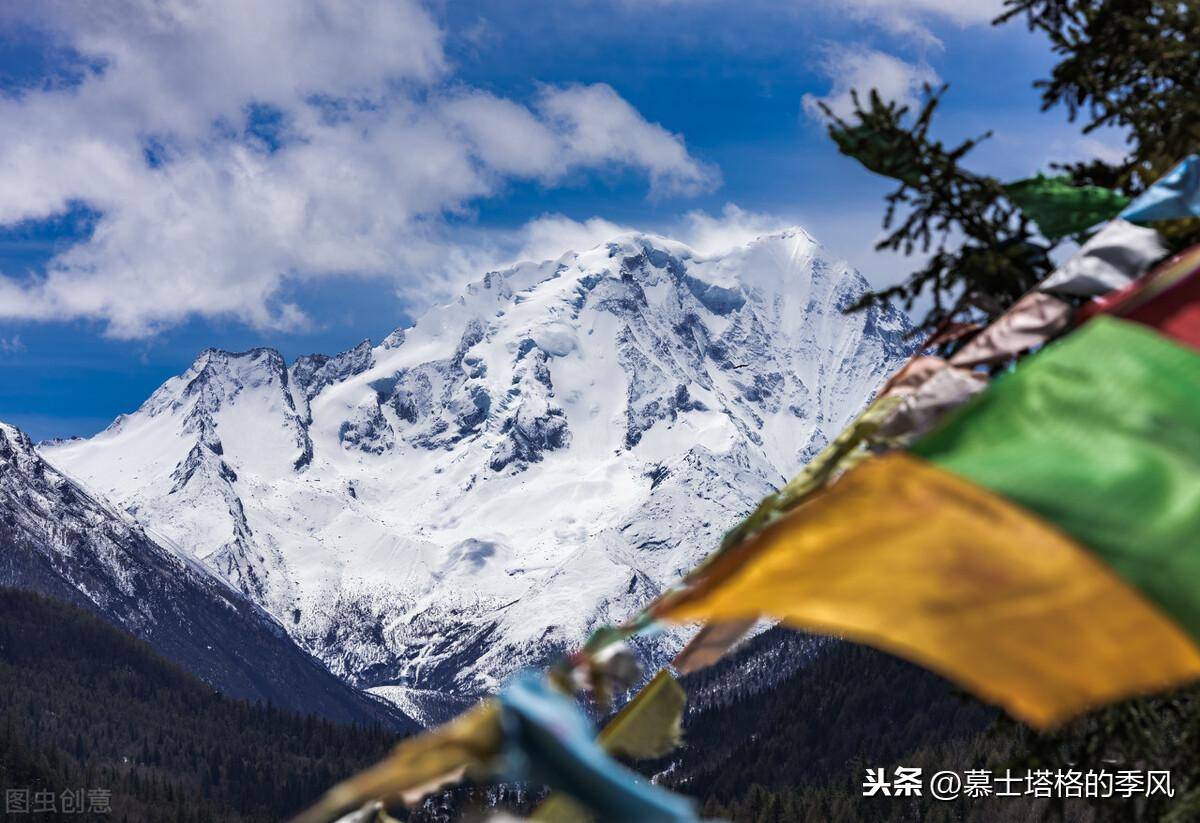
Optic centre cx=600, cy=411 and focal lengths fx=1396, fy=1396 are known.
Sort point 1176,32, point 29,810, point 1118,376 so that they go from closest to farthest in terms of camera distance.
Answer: point 1118,376 → point 1176,32 → point 29,810

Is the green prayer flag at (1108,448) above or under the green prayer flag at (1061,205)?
under

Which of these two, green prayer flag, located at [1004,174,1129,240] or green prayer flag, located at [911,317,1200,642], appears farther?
green prayer flag, located at [1004,174,1129,240]

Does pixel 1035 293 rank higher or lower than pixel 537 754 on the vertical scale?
higher

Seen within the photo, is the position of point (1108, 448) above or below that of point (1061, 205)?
below

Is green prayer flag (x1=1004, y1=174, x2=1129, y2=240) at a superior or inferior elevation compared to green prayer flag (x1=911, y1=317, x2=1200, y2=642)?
superior

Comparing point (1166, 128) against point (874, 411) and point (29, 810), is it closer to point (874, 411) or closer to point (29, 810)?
point (874, 411)

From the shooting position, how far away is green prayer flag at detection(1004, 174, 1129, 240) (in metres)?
8.88

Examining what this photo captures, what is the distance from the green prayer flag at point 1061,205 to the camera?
29.1 feet

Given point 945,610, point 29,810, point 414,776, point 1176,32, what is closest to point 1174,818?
point 945,610

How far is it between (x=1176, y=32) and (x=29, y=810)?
214082 mm

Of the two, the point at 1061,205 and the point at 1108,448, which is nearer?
the point at 1108,448

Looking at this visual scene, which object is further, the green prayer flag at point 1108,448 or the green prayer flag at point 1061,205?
the green prayer flag at point 1061,205

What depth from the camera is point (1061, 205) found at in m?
8.91

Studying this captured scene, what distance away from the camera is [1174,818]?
673 centimetres
